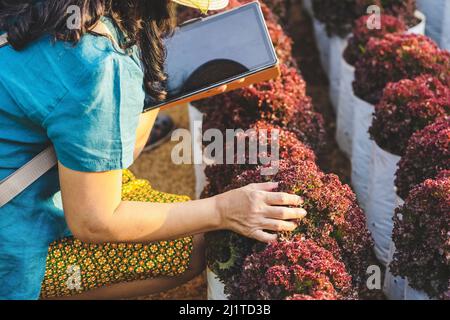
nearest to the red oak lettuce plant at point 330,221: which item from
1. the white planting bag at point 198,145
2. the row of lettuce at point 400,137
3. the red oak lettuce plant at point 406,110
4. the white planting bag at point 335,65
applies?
the row of lettuce at point 400,137

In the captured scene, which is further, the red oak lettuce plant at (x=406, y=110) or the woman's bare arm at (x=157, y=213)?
the red oak lettuce plant at (x=406, y=110)

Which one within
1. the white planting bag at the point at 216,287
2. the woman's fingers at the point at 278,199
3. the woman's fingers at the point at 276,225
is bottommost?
the white planting bag at the point at 216,287

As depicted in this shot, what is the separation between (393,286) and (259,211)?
123 centimetres

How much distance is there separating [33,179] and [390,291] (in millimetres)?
1869

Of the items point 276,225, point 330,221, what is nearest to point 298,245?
point 276,225

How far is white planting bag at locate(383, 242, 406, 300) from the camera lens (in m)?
3.23

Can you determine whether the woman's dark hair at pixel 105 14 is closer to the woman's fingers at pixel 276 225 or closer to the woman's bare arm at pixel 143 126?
the woman's bare arm at pixel 143 126

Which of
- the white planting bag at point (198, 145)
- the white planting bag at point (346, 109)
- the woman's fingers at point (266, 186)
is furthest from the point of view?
the white planting bag at point (346, 109)

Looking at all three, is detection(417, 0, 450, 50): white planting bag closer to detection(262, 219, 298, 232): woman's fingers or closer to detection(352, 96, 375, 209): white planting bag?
detection(352, 96, 375, 209): white planting bag

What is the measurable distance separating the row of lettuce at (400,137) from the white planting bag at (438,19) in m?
0.04

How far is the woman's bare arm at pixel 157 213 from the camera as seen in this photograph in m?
2.26

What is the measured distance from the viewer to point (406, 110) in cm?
349

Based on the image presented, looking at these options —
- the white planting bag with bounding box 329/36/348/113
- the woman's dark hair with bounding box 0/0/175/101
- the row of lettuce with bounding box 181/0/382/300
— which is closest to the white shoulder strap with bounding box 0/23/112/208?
the woman's dark hair with bounding box 0/0/175/101

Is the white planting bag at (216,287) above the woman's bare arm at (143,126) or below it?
below
